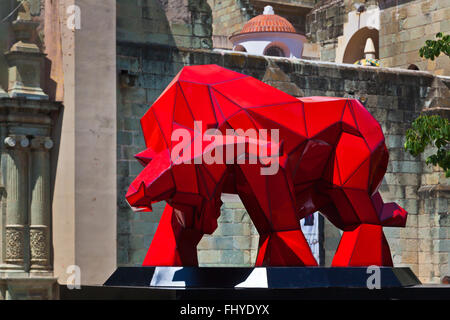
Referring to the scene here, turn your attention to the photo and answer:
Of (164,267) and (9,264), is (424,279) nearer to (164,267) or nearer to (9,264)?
(9,264)

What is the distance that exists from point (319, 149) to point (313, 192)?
1.86 ft

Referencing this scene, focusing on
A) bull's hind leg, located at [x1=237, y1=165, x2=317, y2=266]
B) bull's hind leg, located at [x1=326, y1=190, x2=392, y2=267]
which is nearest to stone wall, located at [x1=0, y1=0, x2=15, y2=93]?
bull's hind leg, located at [x1=237, y1=165, x2=317, y2=266]

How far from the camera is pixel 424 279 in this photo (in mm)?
21828

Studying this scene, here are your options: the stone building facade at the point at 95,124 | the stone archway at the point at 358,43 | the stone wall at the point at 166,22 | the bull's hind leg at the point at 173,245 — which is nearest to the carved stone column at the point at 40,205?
the stone building facade at the point at 95,124

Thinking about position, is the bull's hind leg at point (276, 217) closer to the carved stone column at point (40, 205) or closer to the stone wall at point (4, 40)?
the carved stone column at point (40, 205)

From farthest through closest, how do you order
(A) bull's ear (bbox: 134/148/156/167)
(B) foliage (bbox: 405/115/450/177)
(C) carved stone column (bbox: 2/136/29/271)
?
(C) carved stone column (bbox: 2/136/29/271) < (B) foliage (bbox: 405/115/450/177) < (A) bull's ear (bbox: 134/148/156/167)

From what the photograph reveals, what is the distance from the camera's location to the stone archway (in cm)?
2784

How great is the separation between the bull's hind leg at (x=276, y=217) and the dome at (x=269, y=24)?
13758 mm

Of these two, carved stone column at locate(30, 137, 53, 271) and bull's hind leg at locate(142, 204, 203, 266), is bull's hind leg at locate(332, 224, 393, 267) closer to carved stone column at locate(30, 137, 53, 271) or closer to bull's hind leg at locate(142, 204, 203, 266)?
bull's hind leg at locate(142, 204, 203, 266)

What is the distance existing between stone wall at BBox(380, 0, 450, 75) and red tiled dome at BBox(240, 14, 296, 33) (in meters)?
2.01

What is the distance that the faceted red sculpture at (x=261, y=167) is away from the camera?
12.5m

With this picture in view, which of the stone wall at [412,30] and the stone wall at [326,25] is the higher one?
the stone wall at [326,25]

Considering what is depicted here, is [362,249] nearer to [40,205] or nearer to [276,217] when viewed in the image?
[276,217]
